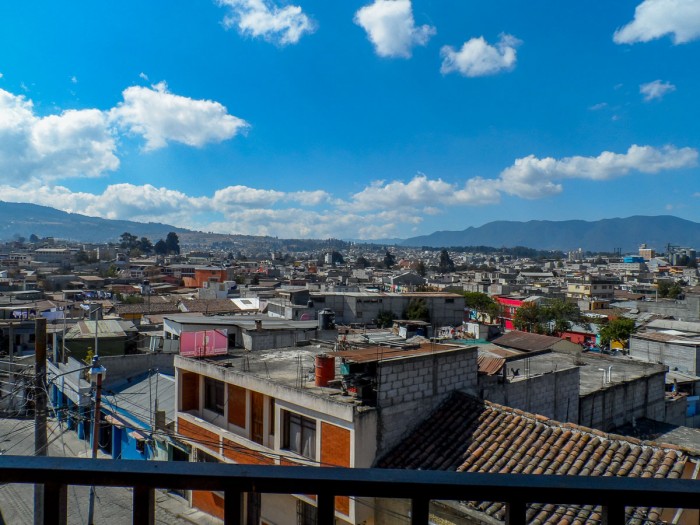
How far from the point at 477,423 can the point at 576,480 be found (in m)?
8.94

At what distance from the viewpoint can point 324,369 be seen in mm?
10578

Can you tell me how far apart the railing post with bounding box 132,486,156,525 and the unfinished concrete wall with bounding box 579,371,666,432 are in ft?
45.2

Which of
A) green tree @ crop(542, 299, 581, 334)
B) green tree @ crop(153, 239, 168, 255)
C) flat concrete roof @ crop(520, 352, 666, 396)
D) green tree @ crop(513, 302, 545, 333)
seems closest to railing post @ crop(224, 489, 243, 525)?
flat concrete roof @ crop(520, 352, 666, 396)

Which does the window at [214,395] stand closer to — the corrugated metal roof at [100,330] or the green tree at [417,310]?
the corrugated metal roof at [100,330]

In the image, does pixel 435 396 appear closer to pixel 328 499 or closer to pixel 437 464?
pixel 437 464

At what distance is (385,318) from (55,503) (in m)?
44.2

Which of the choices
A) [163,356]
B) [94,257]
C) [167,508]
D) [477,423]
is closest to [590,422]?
[477,423]

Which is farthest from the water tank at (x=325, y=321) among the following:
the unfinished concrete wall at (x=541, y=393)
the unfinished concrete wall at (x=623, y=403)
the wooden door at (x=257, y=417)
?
the unfinished concrete wall at (x=623, y=403)

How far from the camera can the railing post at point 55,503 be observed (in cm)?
133

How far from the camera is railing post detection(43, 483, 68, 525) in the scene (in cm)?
133

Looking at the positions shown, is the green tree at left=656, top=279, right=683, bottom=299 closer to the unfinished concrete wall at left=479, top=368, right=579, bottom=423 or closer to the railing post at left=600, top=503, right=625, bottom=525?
the unfinished concrete wall at left=479, top=368, right=579, bottom=423

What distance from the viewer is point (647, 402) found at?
15289 millimetres

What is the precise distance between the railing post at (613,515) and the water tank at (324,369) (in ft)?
30.7

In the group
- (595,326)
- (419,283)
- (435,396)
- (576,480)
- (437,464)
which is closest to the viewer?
(576,480)
